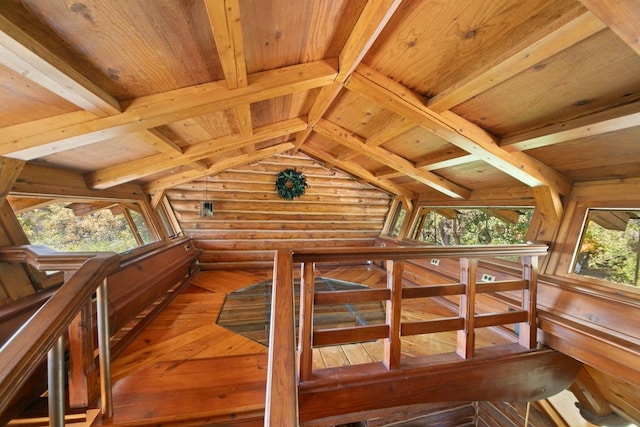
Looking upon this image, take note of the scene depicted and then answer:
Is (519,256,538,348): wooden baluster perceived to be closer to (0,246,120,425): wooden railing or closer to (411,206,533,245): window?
(411,206,533,245): window

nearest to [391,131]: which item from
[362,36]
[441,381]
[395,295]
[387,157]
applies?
[387,157]

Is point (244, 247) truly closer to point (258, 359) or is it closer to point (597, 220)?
point (258, 359)

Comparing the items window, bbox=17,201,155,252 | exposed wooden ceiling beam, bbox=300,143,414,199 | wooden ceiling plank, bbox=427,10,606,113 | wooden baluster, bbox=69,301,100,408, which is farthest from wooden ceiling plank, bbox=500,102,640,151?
window, bbox=17,201,155,252

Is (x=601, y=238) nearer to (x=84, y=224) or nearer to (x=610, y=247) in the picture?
(x=610, y=247)

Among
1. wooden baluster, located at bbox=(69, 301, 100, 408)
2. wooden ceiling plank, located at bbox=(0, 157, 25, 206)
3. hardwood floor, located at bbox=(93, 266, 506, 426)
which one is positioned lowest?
hardwood floor, located at bbox=(93, 266, 506, 426)

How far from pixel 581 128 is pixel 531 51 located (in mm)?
762

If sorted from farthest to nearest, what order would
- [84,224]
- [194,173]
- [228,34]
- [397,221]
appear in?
[397,221], [194,173], [84,224], [228,34]

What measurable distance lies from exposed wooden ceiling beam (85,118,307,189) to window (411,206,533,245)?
2.78 meters

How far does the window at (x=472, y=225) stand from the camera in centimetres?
310

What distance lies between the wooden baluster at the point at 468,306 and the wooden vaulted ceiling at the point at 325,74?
3.15 feet

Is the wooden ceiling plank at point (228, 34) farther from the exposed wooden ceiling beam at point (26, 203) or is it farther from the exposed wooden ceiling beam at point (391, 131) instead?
the exposed wooden ceiling beam at point (26, 203)

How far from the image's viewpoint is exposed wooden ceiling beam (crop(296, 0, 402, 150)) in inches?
43.9

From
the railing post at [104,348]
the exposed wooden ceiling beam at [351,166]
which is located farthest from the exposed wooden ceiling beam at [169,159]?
the railing post at [104,348]

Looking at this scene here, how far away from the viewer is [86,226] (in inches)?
101
